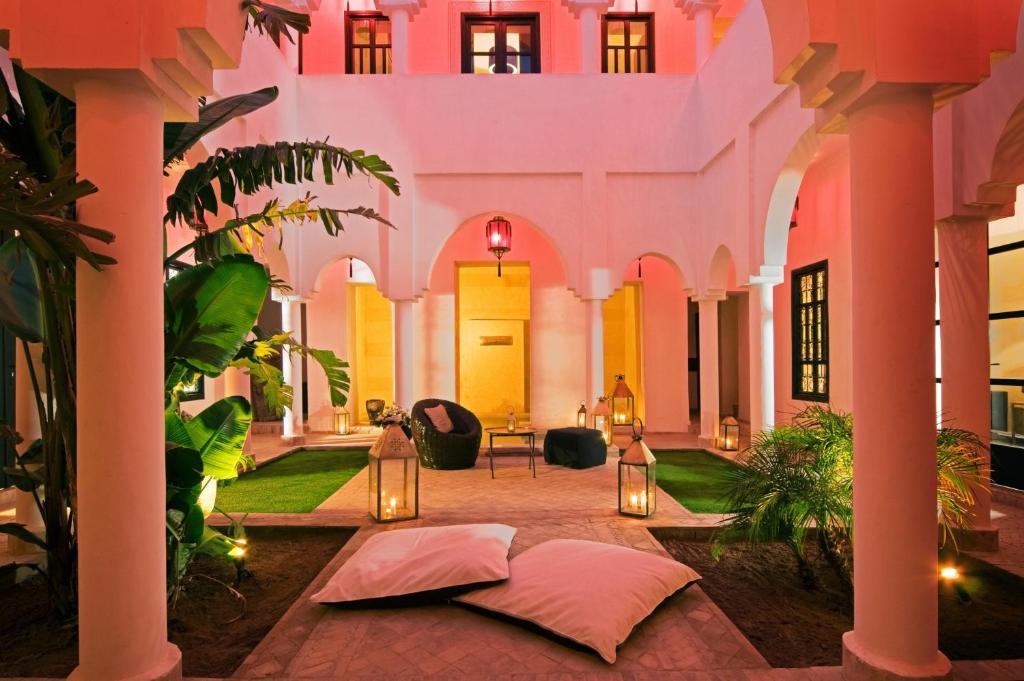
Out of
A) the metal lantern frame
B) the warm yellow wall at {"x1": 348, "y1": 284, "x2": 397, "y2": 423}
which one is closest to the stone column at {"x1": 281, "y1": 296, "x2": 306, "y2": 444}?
the warm yellow wall at {"x1": 348, "y1": 284, "x2": 397, "y2": 423}

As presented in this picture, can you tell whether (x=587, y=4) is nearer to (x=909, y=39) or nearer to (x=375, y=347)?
(x=375, y=347)

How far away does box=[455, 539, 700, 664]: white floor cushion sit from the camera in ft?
10.4

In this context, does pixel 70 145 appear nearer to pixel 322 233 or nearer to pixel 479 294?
pixel 322 233

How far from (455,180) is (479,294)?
4.82m

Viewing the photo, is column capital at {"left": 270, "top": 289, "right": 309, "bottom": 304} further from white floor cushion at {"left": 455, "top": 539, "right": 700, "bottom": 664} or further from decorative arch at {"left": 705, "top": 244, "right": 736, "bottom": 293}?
white floor cushion at {"left": 455, "top": 539, "right": 700, "bottom": 664}

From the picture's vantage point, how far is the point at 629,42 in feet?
42.9

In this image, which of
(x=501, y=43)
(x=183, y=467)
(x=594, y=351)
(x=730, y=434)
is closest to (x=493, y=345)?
(x=594, y=351)

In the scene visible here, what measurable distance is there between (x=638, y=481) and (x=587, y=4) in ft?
27.9

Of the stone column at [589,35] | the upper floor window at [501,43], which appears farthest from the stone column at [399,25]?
the stone column at [589,35]

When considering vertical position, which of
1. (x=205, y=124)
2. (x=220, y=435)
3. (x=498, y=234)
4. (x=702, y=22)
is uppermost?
(x=702, y=22)

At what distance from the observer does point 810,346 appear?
10.8m

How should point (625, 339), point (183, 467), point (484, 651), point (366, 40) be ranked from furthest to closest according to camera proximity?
point (625, 339), point (366, 40), point (183, 467), point (484, 651)

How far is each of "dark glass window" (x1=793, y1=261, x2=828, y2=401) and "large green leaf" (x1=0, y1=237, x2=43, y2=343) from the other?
399 inches

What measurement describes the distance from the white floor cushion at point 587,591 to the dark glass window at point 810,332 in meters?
7.55
